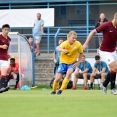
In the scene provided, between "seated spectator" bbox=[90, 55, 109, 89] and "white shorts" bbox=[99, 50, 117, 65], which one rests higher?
"white shorts" bbox=[99, 50, 117, 65]

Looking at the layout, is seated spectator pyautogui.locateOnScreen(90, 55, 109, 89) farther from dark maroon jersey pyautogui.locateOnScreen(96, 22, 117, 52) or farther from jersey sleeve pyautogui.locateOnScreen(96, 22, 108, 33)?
jersey sleeve pyautogui.locateOnScreen(96, 22, 108, 33)

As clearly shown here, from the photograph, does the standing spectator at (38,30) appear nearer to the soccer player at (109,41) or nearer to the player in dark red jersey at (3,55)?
the player in dark red jersey at (3,55)

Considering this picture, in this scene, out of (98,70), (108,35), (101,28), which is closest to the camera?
(101,28)

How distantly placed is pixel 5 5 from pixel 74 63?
62.3 ft

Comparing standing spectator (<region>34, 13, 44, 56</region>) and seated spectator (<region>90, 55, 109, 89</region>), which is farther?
standing spectator (<region>34, 13, 44, 56</region>)

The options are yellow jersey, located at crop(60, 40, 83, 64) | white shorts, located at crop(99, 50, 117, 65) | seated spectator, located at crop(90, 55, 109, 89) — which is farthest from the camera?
seated spectator, located at crop(90, 55, 109, 89)

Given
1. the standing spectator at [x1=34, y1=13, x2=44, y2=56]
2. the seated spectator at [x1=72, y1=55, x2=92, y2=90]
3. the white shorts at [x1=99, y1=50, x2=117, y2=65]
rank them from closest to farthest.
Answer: the white shorts at [x1=99, y1=50, x2=117, y2=65]
the seated spectator at [x1=72, y1=55, x2=92, y2=90]
the standing spectator at [x1=34, y1=13, x2=44, y2=56]

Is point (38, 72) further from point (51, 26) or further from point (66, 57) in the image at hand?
point (66, 57)

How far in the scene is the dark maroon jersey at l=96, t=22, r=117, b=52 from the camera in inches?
606

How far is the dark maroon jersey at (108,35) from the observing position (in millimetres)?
15398

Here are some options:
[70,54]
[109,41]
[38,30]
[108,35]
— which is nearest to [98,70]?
[38,30]

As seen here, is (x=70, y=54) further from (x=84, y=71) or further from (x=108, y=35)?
(x=84, y=71)

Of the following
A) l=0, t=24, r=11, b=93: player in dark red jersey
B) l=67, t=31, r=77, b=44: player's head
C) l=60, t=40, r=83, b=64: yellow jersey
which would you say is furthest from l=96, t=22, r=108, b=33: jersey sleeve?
l=0, t=24, r=11, b=93: player in dark red jersey

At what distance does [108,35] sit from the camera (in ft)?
50.9
